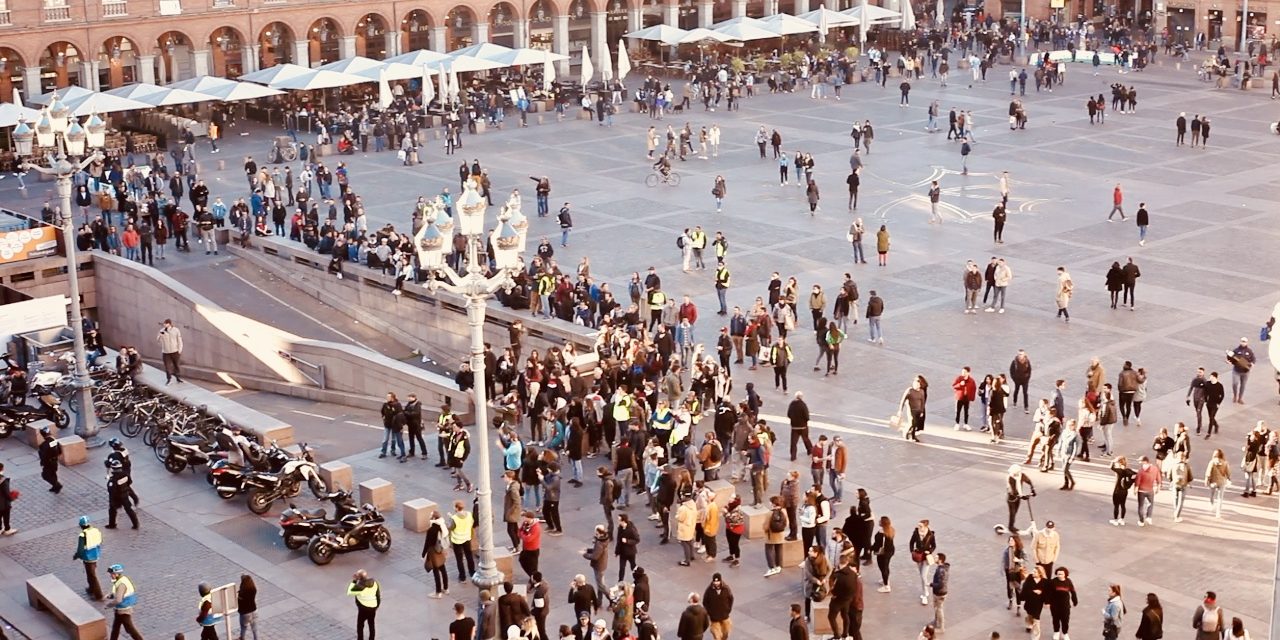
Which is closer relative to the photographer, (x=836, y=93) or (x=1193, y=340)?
(x=1193, y=340)

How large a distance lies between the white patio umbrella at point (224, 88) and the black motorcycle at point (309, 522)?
1566 inches

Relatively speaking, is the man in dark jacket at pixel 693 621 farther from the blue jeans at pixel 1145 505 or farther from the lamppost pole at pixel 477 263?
the blue jeans at pixel 1145 505

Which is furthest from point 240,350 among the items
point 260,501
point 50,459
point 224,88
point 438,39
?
point 438,39

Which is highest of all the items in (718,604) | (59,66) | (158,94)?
(59,66)

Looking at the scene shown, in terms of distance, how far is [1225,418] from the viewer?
3100 cm

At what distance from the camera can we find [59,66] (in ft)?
216

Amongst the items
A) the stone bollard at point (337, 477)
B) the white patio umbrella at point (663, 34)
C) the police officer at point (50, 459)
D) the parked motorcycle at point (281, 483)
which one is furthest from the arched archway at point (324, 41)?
the parked motorcycle at point (281, 483)

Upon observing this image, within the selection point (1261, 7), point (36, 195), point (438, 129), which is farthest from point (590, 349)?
point (1261, 7)

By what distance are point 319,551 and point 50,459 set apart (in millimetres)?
5681

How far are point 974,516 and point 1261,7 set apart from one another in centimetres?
6563

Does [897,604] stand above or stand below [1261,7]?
below

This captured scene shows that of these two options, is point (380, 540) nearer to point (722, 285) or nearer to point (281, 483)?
point (281, 483)

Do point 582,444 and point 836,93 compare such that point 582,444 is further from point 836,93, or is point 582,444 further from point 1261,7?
point 1261,7

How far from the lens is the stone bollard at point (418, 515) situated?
25.9m
